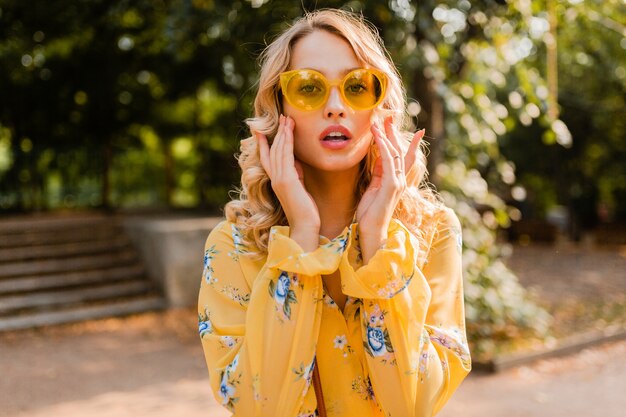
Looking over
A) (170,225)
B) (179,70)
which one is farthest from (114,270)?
(179,70)

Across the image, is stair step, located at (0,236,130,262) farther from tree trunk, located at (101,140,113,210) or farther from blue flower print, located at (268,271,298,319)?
blue flower print, located at (268,271,298,319)

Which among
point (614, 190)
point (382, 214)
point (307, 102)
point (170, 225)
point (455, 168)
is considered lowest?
point (614, 190)

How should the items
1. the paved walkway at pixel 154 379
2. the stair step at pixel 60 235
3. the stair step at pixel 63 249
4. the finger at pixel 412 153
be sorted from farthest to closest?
the stair step at pixel 60 235
the stair step at pixel 63 249
the paved walkway at pixel 154 379
the finger at pixel 412 153

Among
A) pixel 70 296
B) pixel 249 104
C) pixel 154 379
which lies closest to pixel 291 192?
pixel 249 104

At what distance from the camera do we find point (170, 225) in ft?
31.2

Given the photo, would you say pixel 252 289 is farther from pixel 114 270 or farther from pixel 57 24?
pixel 57 24

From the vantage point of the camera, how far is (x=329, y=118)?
1.69 metres

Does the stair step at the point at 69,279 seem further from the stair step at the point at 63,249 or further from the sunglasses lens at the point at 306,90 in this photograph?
the sunglasses lens at the point at 306,90

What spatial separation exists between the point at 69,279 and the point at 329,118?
345 inches

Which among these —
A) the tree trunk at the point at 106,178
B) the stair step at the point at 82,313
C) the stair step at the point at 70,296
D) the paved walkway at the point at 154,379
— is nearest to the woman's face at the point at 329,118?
the paved walkway at the point at 154,379

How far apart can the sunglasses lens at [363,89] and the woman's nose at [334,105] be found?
2 centimetres

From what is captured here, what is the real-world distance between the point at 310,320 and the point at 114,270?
896cm

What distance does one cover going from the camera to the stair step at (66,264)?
9.45 m

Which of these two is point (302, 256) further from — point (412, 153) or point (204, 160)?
point (204, 160)
